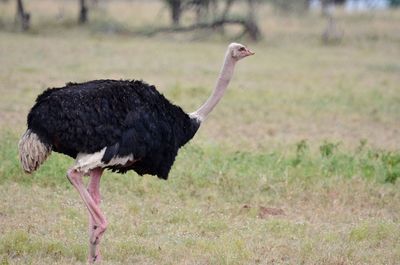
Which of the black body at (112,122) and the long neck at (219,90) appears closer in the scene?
the black body at (112,122)

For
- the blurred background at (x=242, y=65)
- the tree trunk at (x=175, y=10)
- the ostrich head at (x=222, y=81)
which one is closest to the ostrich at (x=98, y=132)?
the ostrich head at (x=222, y=81)

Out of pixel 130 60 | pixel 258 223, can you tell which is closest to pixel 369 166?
pixel 258 223

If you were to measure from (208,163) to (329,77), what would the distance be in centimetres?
941

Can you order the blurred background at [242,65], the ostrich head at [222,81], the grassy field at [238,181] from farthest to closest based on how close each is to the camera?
the blurred background at [242,65] → the ostrich head at [222,81] → the grassy field at [238,181]

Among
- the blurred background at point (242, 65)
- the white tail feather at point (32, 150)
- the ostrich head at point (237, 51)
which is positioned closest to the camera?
the white tail feather at point (32, 150)

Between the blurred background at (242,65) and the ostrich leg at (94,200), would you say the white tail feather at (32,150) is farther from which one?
the blurred background at (242,65)

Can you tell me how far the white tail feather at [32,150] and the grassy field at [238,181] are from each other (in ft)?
2.15

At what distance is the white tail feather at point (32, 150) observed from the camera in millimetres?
5773

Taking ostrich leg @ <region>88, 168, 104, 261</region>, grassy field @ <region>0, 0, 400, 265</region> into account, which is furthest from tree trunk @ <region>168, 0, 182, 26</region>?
ostrich leg @ <region>88, 168, 104, 261</region>

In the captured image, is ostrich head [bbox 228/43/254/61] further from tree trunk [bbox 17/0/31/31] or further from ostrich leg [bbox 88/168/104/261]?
tree trunk [bbox 17/0/31/31]

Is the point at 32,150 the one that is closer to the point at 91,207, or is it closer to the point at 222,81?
the point at 91,207

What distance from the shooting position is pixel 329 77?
17953mm

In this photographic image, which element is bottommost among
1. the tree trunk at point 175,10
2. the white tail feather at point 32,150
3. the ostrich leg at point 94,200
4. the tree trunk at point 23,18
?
the tree trunk at point 175,10

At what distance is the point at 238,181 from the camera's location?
8.48m
